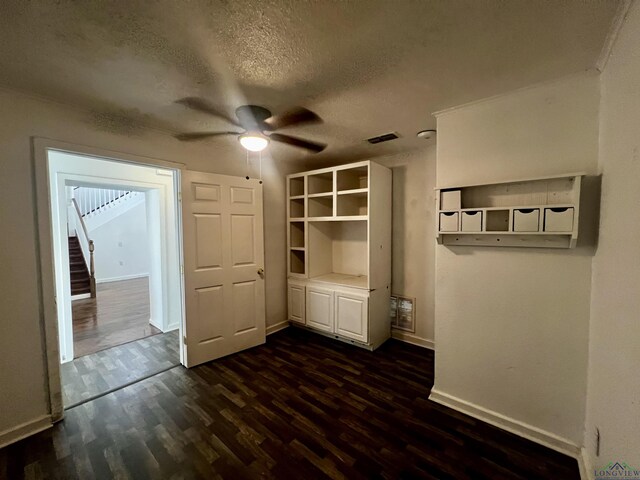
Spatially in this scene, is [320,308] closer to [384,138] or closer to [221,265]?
[221,265]

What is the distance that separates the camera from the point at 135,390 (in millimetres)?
2324

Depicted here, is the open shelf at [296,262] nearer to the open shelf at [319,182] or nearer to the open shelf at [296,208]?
the open shelf at [296,208]

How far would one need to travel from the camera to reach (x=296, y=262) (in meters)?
3.82

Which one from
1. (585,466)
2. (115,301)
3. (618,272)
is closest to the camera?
(618,272)

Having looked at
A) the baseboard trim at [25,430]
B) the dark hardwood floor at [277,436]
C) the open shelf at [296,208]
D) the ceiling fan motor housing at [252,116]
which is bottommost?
the dark hardwood floor at [277,436]

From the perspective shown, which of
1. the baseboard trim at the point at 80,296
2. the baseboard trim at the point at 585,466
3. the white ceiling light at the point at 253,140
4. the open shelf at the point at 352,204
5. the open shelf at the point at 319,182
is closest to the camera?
the baseboard trim at the point at 585,466

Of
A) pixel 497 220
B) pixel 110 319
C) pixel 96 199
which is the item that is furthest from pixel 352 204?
pixel 96 199

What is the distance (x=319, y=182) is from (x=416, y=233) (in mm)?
1506

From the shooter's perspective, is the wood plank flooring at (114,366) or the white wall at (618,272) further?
the wood plank flooring at (114,366)

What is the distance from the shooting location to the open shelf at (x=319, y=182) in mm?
3518

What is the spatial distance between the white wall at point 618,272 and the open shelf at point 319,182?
2.53m

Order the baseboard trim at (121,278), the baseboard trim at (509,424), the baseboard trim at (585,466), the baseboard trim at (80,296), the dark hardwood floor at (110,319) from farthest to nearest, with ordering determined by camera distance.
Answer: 1. the baseboard trim at (121,278)
2. the baseboard trim at (80,296)
3. the dark hardwood floor at (110,319)
4. the baseboard trim at (509,424)
5. the baseboard trim at (585,466)

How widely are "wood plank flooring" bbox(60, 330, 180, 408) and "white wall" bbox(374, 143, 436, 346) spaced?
2.81 metres

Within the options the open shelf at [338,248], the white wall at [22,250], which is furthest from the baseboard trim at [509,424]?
the white wall at [22,250]
